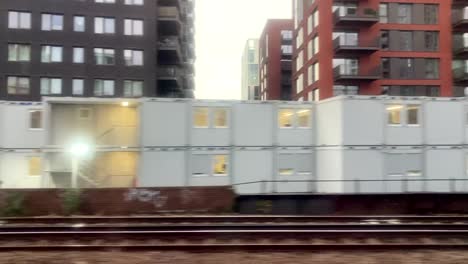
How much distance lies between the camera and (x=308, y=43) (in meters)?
57.9

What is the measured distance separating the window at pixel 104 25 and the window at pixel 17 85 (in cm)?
843

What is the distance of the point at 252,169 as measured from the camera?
92.2 feet

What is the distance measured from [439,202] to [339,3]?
3207cm

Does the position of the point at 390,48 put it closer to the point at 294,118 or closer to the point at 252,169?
the point at 294,118

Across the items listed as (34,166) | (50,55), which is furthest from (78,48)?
(34,166)

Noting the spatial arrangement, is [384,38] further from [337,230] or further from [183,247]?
[183,247]

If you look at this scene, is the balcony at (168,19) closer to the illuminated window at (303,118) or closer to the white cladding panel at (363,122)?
the illuminated window at (303,118)

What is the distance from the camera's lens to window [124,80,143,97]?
163ft

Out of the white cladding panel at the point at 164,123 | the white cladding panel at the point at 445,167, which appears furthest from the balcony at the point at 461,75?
the white cladding panel at the point at 164,123

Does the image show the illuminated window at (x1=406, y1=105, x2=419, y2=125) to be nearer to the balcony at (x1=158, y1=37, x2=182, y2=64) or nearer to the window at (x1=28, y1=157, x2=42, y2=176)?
the window at (x1=28, y1=157, x2=42, y2=176)

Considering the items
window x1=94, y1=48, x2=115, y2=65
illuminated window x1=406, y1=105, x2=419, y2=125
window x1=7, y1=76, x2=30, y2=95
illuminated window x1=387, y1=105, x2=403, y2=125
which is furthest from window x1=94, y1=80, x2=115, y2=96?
illuminated window x1=406, y1=105, x2=419, y2=125

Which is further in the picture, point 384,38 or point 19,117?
point 384,38

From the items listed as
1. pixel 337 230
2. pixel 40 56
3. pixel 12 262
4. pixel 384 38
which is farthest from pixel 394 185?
pixel 40 56

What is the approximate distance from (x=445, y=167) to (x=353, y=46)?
24559 mm
